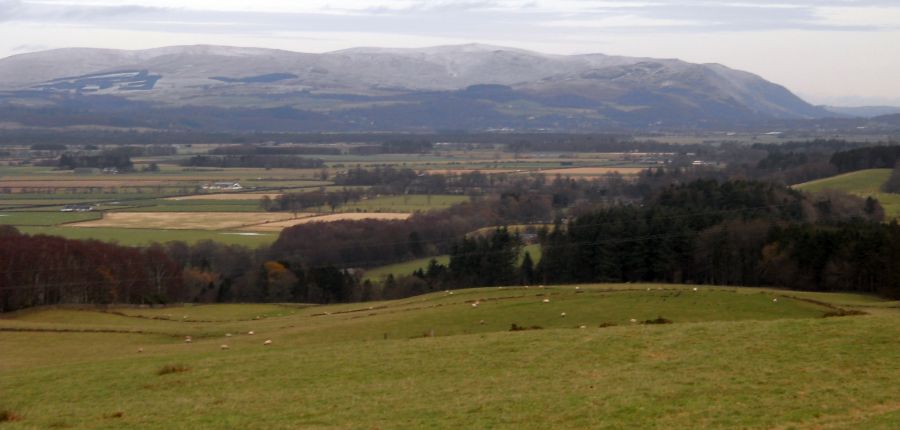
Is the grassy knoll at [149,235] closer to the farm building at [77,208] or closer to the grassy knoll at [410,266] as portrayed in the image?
the grassy knoll at [410,266]

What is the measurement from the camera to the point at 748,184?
83.6 metres

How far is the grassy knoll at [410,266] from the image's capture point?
2822 inches

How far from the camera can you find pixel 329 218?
90062mm

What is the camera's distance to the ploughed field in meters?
18.0

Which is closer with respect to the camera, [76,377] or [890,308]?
[76,377]

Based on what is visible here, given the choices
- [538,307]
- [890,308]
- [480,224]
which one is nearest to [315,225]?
[480,224]

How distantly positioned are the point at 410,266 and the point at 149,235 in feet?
71.4

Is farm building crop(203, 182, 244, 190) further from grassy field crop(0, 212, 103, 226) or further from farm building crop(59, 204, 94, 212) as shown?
grassy field crop(0, 212, 103, 226)

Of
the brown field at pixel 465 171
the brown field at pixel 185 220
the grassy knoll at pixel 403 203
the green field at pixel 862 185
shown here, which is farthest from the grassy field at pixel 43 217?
the green field at pixel 862 185

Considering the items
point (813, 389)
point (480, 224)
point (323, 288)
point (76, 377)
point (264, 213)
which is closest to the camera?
point (813, 389)

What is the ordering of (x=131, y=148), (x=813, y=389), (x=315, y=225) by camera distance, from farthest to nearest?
(x=131, y=148) → (x=315, y=225) → (x=813, y=389)

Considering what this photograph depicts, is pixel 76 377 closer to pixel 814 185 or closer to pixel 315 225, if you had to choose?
pixel 315 225

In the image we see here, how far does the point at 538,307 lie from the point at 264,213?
63694 mm

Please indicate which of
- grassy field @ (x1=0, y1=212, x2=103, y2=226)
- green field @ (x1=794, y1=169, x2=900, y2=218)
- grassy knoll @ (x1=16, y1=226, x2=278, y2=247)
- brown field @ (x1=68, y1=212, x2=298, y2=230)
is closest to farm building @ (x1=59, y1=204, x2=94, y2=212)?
grassy field @ (x1=0, y1=212, x2=103, y2=226)
